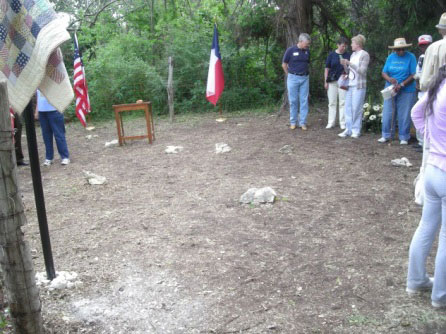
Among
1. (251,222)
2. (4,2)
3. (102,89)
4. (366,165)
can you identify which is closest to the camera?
(4,2)

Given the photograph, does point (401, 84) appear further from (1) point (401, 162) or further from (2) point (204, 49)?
(2) point (204, 49)

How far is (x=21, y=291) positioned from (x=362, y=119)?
283 inches

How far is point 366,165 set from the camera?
631 centimetres

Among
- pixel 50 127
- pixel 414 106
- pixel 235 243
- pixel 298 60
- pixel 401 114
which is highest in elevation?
pixel 298 60

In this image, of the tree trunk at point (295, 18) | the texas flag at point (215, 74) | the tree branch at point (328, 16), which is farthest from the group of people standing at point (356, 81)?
the texas flag at point (215, 74)

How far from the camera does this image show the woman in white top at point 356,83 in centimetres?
755

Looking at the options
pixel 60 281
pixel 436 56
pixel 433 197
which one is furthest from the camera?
pixel 436 56

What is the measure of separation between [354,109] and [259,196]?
365cm

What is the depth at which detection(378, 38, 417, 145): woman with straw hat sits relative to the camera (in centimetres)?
704

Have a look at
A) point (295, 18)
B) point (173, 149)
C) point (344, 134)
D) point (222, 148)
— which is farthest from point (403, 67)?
point (173, 149)

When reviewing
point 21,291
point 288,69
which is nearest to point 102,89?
point 288,69

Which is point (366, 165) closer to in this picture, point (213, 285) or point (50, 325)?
point (213, 285)

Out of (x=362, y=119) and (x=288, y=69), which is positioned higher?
(x=288, y=69)

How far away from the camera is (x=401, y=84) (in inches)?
278
